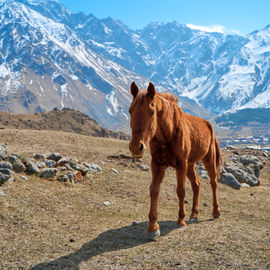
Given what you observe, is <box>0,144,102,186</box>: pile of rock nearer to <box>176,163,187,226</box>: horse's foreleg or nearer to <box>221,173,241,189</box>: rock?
<box>176,163,187,226</box>: horse's foreleg

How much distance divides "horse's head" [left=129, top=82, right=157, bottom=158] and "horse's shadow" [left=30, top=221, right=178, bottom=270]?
2986 mm

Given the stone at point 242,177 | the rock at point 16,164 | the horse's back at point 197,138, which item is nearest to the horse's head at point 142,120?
the horse's back at point 197,138

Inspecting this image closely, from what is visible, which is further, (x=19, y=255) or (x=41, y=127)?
(x=41, y=127)

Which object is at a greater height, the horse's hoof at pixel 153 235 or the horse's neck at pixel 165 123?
the horse's neck at pixel 165 123

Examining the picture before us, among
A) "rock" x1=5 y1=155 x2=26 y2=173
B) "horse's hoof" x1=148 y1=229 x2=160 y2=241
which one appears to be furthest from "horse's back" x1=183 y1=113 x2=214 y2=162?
"rock" x1=5 y1=155 x2=26 y2=173

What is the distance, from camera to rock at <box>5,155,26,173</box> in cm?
1401

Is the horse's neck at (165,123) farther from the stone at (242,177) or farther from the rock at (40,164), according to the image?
the stone at (242,177)

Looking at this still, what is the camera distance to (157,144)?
29.8 feet

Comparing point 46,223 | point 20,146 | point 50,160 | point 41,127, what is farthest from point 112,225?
point 41,127

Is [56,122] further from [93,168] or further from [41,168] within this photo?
[41,168]

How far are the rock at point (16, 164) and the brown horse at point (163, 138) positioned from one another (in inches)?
289

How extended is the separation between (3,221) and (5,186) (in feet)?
8.85

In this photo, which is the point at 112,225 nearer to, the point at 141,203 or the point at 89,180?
the point at 141,203

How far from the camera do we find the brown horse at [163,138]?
761 centimetres
